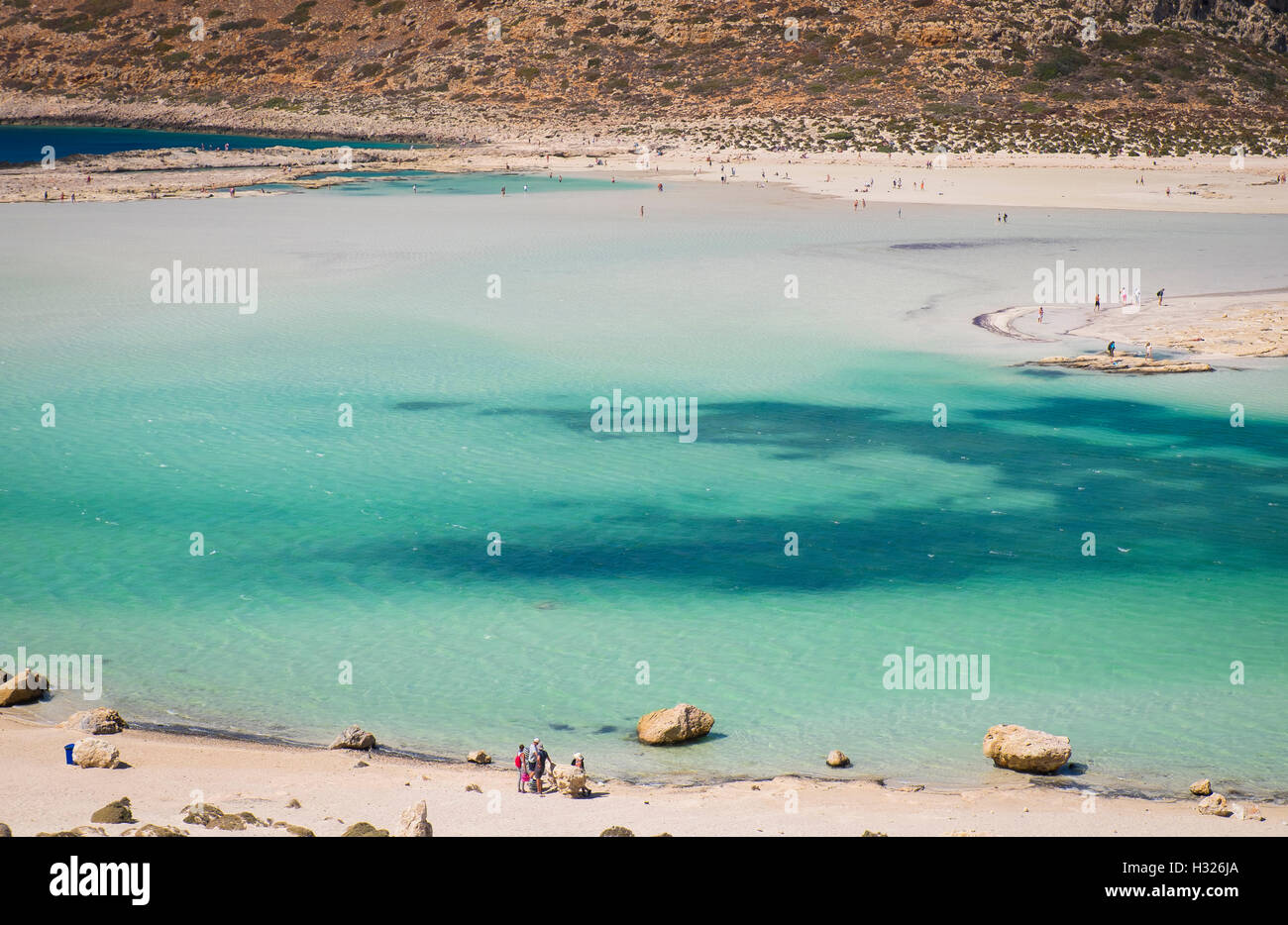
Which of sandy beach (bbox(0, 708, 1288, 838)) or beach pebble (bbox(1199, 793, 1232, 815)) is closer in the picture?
sandy beach (bbox(0, 708, 1288, 838))

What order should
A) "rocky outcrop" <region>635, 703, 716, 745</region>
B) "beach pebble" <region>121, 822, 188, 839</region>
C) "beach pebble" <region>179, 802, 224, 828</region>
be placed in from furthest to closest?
"rocky outcrop" <region>635, 703, 716, 745</region> < "beach pebble" <region>179, 802, 224, 828</region> < "beach pebble" <region>121, 822, 188, 839</region>

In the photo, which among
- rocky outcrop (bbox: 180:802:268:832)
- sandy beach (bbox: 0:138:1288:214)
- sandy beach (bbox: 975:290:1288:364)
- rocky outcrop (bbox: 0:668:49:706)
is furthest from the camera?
sandy beach (bbox: 0:138:1288:214)

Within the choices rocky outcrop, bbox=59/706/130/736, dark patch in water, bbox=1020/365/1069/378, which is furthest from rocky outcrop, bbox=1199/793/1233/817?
dark patch in water, bbox=1020/365/1069/378

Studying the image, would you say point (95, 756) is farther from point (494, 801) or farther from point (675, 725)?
point (675, 725)

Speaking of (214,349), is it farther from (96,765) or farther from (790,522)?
(96,765)

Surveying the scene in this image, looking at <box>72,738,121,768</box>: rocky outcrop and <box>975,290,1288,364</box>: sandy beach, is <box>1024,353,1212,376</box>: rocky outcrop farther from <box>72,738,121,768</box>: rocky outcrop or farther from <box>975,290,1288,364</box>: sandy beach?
<box>72,738,121,768</box>: rocky outcrop

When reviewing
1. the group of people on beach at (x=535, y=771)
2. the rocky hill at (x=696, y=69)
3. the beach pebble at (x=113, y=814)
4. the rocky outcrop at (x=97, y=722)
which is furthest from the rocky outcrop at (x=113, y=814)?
the rocky hill at (x=696, y=69)

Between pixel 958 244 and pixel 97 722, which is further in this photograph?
pixel 958 244

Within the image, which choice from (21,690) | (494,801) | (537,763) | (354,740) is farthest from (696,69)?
(494,801)
